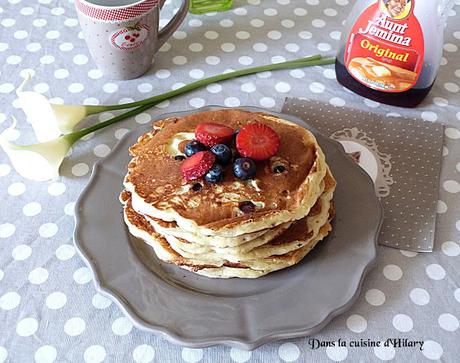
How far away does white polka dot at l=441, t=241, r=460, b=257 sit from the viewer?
3.39 feet

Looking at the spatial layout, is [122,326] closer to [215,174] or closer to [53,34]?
[215,174]

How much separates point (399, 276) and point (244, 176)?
1.11ft

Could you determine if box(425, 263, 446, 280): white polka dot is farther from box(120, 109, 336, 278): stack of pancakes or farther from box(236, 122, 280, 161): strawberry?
box(236, 122, 280, 161): strawberry

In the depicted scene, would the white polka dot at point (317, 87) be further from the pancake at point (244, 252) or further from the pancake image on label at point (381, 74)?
the pancake at point (244, 252)

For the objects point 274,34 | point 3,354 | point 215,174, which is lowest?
point 3,354

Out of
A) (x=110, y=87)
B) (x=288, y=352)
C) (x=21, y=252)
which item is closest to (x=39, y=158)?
(x=21, y=252)

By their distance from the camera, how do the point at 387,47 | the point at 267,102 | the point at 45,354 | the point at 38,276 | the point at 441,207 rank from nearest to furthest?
the point at 45,354 < the point at 38,276 < the point at 441,207 < the point at 387,47 < the point at 267,102

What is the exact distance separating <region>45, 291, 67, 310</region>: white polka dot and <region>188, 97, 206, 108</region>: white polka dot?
0.55 m

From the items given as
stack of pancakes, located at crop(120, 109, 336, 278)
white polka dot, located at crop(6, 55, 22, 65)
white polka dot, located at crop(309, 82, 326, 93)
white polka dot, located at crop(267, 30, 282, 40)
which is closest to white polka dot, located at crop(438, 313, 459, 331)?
stack of pancakes, located at crop(120, 109, 336, 278)

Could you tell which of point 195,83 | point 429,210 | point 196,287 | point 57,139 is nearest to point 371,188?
point 429,210

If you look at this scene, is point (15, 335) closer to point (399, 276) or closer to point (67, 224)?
point (67, 224)

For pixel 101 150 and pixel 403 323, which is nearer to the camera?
pixel 403 323

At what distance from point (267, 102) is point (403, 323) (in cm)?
61

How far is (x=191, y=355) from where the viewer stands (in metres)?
0.88
